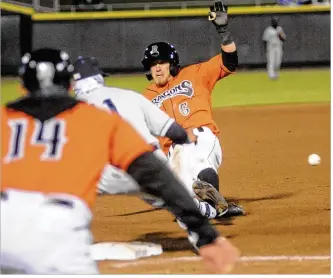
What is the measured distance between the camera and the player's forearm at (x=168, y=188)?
3184 mm

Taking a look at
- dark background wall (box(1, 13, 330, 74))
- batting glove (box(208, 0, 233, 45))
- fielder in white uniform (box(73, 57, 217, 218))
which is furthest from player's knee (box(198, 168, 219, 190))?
dark background wall (box(1, 13, 330, 74))

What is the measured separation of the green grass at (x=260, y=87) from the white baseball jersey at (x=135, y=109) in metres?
13.7

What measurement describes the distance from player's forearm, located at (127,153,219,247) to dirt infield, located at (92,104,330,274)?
240 cm

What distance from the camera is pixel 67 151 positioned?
315 cm

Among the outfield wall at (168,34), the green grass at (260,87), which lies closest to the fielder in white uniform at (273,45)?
the green grass at (260,87)

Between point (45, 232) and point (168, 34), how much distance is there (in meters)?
23.8

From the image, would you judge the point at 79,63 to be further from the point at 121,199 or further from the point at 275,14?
the point at 275,14

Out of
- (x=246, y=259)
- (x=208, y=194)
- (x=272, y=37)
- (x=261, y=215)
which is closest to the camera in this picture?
(x=246, y=259)

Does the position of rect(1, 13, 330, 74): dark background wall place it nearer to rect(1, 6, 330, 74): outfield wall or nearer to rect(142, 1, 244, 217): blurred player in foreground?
rect(1, 6, 330, 74): outfield wall

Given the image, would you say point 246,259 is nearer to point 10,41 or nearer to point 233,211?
point 233,211

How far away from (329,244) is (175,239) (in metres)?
1.22

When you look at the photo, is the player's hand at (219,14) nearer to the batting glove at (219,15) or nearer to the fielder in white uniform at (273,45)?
the batting glove at (219,15)

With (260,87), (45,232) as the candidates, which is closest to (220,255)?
(45,232)

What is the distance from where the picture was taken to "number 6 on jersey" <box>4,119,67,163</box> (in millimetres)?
3148
